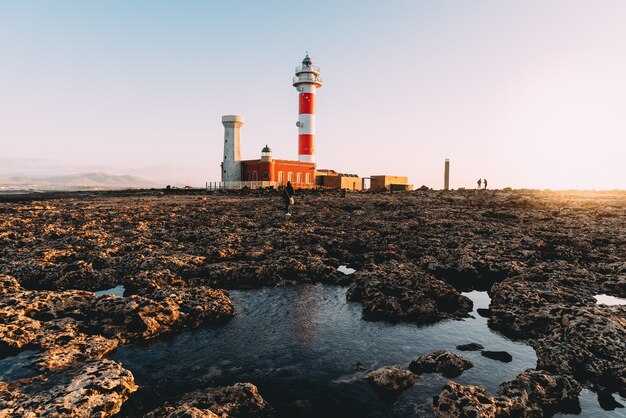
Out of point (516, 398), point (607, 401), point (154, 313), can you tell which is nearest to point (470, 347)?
point (516, 398)

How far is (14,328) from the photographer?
689 centimetres

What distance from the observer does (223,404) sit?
513 cm

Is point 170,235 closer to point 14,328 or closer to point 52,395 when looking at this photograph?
point 14,328

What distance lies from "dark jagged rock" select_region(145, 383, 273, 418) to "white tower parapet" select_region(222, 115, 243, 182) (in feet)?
166

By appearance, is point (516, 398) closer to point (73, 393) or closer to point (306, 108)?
point (73, 393)

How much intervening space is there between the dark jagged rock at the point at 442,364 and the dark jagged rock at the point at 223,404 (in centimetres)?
278

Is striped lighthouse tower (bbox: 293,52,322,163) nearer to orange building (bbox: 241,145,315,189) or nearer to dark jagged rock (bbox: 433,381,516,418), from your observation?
orange building (bbox: 241,145,315,189)

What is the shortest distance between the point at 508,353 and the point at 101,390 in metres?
7.28

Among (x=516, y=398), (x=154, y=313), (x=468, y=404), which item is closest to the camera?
(x=468, y=404)

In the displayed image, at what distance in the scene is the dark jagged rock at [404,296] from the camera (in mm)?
8961

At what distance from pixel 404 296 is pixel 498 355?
2.75 m

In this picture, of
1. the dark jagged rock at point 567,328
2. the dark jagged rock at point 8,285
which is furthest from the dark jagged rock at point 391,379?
the dark jagged rock at point 8,285

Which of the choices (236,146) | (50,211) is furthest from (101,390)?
(236,146)

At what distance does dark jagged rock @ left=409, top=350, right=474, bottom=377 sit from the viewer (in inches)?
250
